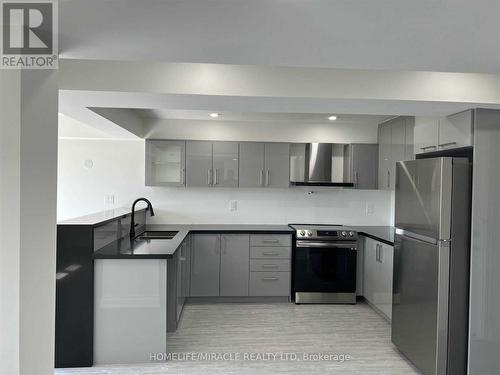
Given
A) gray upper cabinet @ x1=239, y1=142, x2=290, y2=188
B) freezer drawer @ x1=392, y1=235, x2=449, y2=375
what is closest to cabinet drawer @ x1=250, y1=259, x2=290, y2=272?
gray upper cabinet @ x1=239, y1=142, x2=290, y2=188

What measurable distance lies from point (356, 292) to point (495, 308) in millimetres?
1924

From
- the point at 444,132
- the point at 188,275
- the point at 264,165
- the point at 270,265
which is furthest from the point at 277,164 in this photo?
the point at 444,132

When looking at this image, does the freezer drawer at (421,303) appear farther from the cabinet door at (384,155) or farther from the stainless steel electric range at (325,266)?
the cabinet door at (384,155)

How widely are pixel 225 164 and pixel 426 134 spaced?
2.36 metres

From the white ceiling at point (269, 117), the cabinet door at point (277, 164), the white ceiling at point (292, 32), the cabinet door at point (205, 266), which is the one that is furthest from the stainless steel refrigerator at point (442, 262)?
the cabinet door at point (205, 266)

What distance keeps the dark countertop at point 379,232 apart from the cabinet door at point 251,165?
4.76ft

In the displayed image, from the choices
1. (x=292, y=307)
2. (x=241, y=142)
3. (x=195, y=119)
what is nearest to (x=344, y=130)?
(x=241, y=142)

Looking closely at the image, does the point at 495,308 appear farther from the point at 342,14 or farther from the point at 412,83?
the point at 342,14

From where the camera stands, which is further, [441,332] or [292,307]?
[292,307]

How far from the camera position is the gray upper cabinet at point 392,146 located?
143 inches

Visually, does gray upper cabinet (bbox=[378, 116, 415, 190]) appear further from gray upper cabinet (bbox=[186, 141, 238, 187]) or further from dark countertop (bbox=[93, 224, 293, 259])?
gray upper cabinet (bbox=[186, 141, 238, 187])

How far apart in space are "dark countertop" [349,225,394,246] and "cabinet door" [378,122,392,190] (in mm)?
564

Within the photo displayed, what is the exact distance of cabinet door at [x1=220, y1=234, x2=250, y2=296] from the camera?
414cm

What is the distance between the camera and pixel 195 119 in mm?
4383
